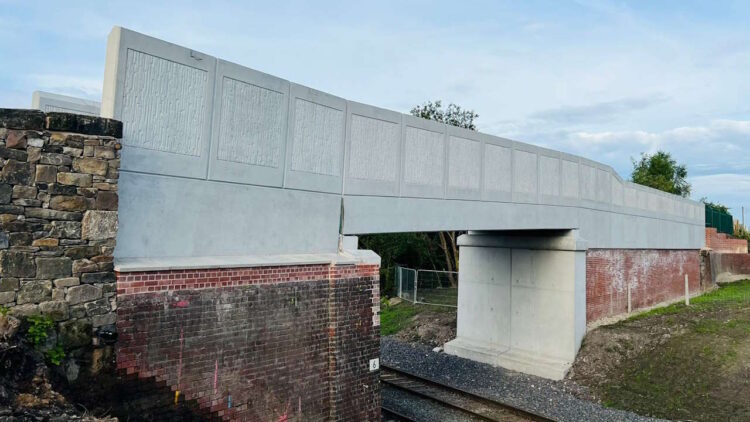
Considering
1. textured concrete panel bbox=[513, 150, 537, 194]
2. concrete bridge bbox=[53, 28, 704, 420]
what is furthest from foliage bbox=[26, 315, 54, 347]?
textured concrete panel bbox=[513, 150, 537, 194]

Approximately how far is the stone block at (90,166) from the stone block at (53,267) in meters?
1.02

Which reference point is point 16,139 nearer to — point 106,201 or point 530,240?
point 106,201

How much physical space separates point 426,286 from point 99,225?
75.0 feet

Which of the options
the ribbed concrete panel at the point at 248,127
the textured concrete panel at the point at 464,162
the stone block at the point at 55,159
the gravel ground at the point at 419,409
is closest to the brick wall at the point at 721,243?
the textured concrete panel at the point at 464,162

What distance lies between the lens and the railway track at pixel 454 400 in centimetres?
1128

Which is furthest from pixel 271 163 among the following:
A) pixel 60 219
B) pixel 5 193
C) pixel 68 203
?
pixel 5 193

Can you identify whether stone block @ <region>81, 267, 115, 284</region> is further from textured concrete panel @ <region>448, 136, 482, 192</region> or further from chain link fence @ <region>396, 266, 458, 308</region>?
chain link fence @ <region>396, 266, 458, 308</region>

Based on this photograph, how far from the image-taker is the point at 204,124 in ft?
24.0

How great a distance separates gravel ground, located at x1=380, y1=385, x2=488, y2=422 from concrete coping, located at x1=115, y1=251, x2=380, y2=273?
4.31m

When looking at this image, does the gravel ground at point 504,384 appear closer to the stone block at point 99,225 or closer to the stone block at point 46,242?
the stone block at point 99,225

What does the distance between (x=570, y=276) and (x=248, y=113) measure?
11403mm

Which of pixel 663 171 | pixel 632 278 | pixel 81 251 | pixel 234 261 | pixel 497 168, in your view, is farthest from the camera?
pixel 663 171

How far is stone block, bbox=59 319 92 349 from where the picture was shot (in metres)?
5.67

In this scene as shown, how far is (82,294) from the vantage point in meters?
5.85
